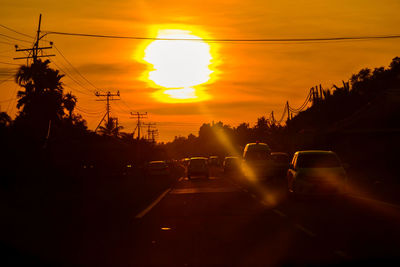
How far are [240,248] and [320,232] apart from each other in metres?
2.81

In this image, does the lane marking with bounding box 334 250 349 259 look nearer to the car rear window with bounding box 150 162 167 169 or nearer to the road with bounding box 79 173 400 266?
the road with bounding box 79 173 400 266

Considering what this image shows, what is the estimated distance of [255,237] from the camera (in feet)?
41.4

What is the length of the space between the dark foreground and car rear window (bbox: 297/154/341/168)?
6.26ft

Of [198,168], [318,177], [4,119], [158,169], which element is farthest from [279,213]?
[158,169]

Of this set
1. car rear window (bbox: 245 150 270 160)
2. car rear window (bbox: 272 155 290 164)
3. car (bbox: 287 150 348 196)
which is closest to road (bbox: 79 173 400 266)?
car (bbox: 287 150 348 196)

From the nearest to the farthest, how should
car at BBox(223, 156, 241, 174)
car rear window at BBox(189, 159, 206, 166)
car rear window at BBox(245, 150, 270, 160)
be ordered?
car rear window at BBox(245, 150, 270, 160)
car rear window at BBox(189, 159, 206, 166)
car at BBox(223, 156, 241, 174)

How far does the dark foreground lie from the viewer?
392 inches

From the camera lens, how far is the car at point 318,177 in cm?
2166

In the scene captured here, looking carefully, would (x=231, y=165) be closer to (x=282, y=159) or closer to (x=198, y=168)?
(x=198, y=168)

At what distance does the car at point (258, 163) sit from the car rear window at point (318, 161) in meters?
14.5

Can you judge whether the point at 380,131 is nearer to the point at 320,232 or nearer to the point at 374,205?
the point at 374,205

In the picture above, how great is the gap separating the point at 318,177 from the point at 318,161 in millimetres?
1494

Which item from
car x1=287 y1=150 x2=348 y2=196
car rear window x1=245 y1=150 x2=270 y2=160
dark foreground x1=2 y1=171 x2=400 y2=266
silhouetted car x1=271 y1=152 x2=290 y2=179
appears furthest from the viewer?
silhouetted car x1=271 y1=152 x2=290 y2=179

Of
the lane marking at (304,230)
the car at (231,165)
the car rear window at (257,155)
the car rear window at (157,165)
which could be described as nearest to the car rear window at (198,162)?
the car rear window at (157,165)
